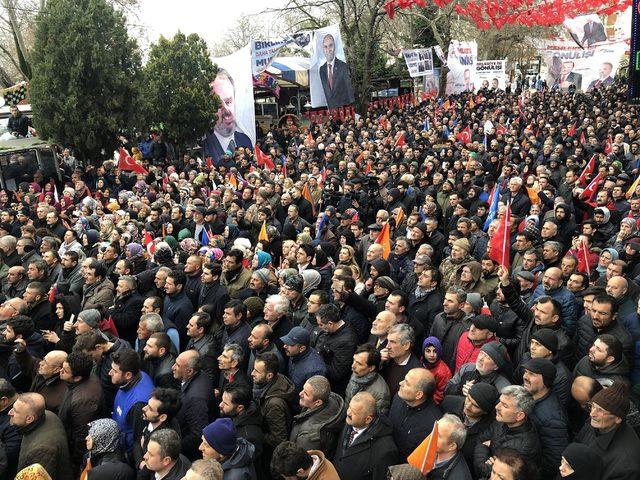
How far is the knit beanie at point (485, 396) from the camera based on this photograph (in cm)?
345

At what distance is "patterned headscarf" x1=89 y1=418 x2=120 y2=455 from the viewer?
3.46m

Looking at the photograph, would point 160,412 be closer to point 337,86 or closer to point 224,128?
point 224,128

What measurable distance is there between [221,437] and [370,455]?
88 cm

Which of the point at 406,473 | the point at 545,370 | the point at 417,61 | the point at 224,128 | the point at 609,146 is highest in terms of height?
the point at 417,61

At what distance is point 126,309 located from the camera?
→ 5.78 metres

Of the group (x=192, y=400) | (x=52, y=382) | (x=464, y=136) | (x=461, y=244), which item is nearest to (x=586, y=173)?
(x=461, y=244)

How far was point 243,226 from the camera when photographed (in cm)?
863


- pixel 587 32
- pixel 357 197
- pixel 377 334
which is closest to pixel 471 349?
pixel 377 334

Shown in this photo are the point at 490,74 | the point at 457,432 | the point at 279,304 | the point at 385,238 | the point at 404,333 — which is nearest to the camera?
the point at 457,432

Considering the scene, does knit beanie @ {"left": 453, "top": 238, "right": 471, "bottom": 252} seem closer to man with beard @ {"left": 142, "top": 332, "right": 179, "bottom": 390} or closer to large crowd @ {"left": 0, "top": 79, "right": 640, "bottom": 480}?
large crowd @ {"left": 0, "top": 79, "right": 640, "bottom": 480}

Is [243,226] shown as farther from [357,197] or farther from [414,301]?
[414,301]

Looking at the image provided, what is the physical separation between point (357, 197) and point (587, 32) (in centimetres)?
2049

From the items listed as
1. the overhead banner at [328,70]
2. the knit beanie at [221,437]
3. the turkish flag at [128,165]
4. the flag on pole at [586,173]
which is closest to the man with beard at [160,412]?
the knit beanie at [221,437]

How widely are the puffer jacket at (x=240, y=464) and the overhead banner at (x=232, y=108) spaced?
14.2 meters
